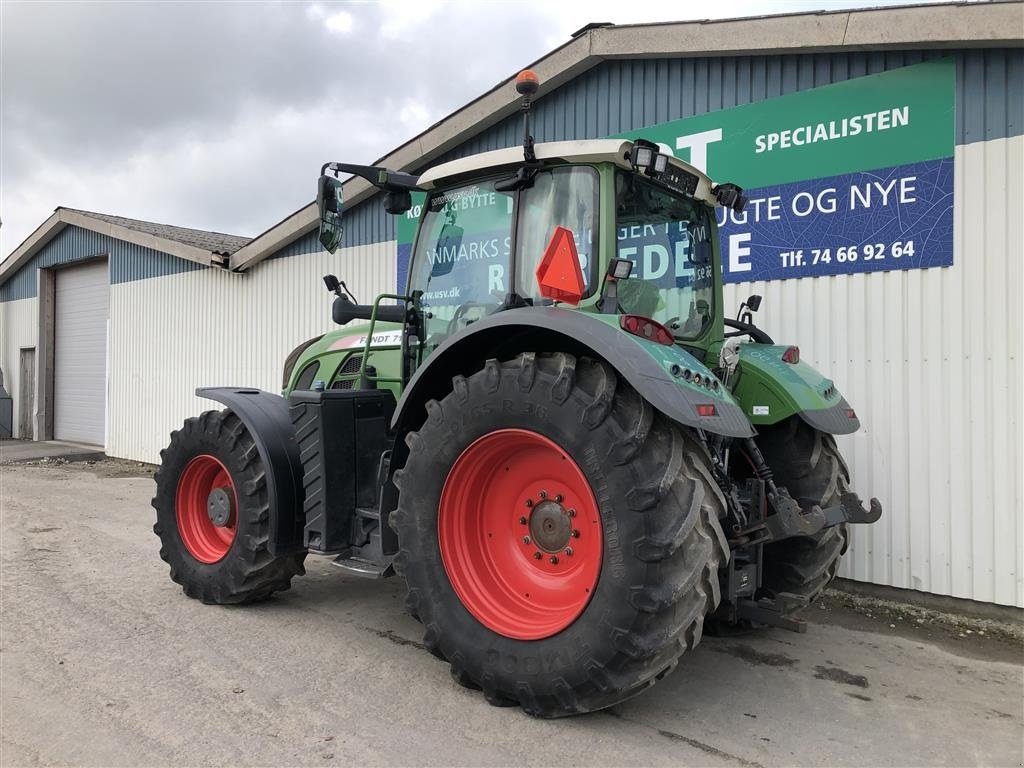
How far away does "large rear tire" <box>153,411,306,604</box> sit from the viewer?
4.54 meters

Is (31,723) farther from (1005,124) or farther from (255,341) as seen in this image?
(255,341)

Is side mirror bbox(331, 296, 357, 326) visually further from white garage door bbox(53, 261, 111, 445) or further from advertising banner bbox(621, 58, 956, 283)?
white garage door bbox(53, 261, 111, 445)

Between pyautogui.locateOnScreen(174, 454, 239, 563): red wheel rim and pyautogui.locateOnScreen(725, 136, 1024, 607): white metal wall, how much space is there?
15.0ft

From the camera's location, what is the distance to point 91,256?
14.8 meters

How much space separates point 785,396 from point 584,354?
135cm

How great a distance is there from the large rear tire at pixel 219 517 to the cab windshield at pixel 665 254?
2.56 metres

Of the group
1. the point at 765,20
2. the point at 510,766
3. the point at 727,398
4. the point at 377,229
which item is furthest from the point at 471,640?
the point at 377,229

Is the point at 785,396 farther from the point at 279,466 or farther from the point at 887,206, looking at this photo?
the point at 279,466

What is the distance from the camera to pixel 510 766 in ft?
9.32

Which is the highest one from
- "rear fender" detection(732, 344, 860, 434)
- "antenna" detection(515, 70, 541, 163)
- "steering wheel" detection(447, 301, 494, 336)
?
"antenna" detection(515, 70, 541, 163)

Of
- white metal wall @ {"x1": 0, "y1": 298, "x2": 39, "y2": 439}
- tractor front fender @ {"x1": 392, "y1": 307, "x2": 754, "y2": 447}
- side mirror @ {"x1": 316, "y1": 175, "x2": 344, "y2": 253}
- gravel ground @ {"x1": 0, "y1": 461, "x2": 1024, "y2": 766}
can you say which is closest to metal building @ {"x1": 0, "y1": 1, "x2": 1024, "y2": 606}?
gravel ground @ {"x1": 0, "y1": 461, "x2": 1024, "y2": 766}

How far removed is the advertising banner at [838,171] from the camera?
5.27 meters

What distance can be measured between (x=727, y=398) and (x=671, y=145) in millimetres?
4056

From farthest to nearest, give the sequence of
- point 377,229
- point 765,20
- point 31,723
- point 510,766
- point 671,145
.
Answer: point 377,229 → point 671,145 → point 765,20 → point 31,723 → point 510,766
